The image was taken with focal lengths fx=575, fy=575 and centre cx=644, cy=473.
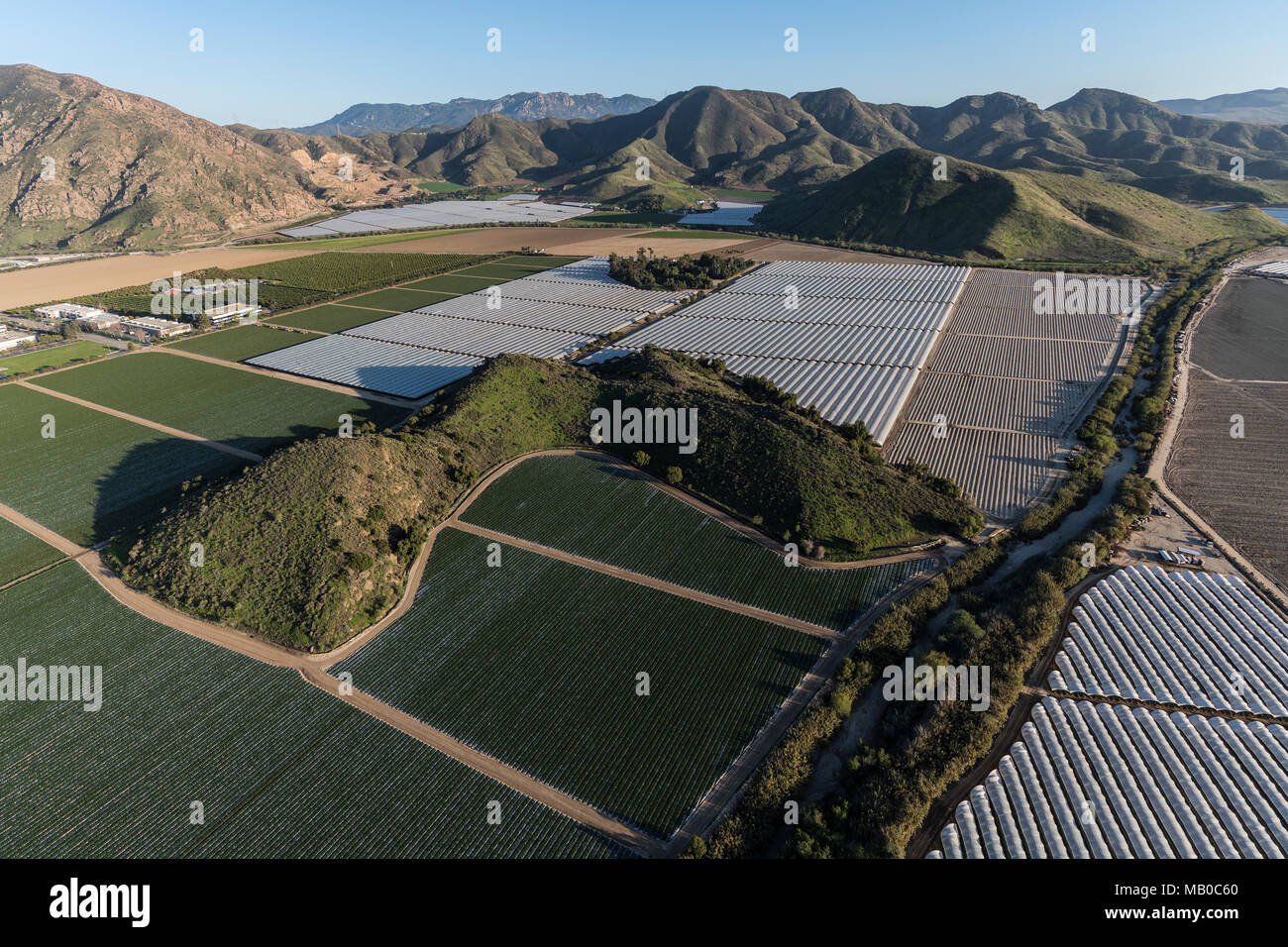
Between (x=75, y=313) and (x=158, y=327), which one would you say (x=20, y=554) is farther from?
(x=75, y=313)

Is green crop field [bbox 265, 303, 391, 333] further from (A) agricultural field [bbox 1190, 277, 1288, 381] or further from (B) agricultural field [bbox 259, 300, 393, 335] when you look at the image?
(A) agricultural field [bbox 1190, 277, 1288, 381]

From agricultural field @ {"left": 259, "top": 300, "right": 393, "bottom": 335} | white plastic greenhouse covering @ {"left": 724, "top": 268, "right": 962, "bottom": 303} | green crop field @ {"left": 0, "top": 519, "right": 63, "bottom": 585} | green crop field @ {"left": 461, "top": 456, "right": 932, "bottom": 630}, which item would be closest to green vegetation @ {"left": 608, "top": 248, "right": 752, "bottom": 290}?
white plastic greenhouse covering @ {"left": 724, "top": 268, "right": 962, "bottom": 303}

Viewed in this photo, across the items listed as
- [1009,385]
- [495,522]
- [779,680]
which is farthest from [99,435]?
[1009,385]

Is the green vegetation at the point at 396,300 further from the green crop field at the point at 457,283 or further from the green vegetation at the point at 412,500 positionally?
the green vegetation at the point at 412,500

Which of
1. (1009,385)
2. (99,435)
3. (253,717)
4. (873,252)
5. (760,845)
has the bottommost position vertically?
(760,845)

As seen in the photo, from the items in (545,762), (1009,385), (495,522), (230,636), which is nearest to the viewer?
(545,762)

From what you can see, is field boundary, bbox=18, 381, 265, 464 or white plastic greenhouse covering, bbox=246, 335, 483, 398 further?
white plastic greenhouse covering, bbox=246, 335, 483, 398

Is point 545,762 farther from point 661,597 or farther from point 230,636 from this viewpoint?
point 230,636

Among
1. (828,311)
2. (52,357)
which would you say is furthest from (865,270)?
(52,357)
